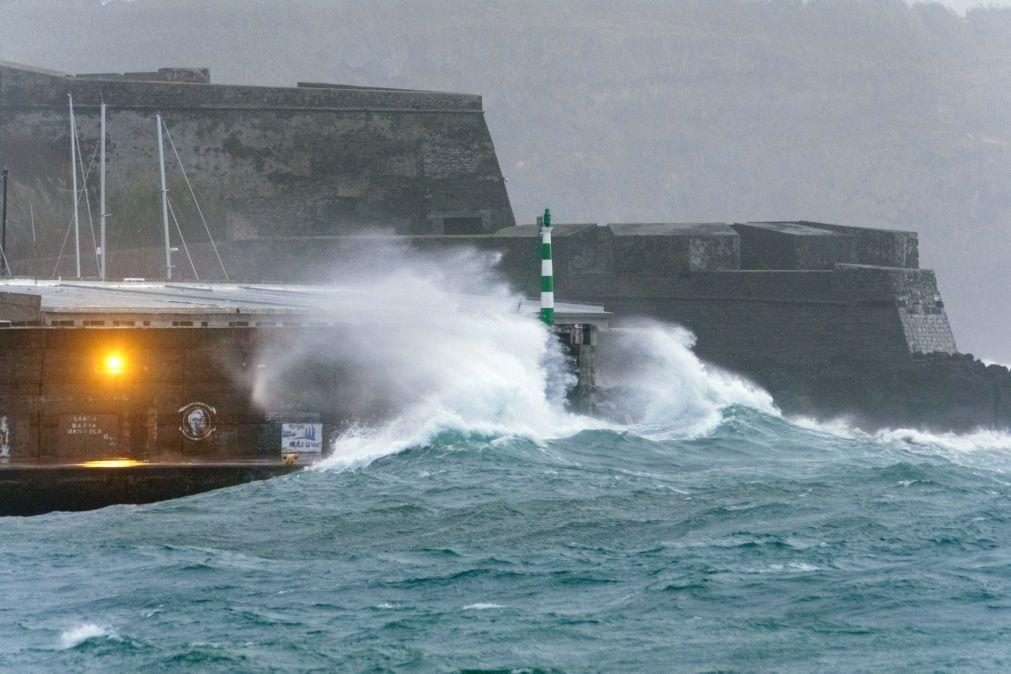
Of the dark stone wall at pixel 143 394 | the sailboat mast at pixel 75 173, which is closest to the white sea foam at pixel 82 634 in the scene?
the dark stone wall at pixel 143 394

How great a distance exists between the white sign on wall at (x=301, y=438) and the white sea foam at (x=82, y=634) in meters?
5.62

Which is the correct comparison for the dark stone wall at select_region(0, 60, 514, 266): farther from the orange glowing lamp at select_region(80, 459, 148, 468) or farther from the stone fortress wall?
the orange glowing lamp at select_region(80, 459, 148, 468)

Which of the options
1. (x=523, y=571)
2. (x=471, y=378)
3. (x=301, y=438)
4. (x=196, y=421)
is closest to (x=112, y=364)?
(x=196, y=421)

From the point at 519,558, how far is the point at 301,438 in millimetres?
4476

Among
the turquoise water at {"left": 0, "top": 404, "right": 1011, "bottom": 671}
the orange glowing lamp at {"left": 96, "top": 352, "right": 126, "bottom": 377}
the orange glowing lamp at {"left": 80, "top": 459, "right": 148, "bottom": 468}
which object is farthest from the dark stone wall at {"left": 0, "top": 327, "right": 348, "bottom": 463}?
the turquoise water at {"left": 0, "top": 404, "right": 1011, "bottom": 671}

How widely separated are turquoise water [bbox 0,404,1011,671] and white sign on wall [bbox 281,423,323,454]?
573 millimetres

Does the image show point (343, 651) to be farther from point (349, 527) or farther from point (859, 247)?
point (859, 247)

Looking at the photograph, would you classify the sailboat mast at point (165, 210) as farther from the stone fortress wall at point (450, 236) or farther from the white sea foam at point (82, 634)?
the white sea foam at point (82, 634)

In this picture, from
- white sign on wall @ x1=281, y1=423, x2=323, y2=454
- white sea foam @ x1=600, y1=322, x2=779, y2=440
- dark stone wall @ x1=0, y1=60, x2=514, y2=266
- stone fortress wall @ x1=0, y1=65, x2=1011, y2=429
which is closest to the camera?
white sign on wall @ x1=281, y1=423, x2=323, y2=454

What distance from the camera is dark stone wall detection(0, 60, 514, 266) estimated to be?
3056 cm

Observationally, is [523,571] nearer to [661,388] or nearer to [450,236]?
[661,388]

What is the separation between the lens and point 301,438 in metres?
14.5

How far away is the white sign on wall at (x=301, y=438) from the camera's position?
1448 centimetres

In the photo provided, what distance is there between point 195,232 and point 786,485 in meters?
18.3
